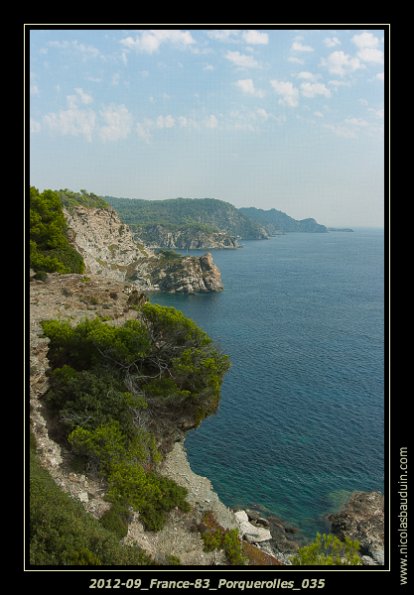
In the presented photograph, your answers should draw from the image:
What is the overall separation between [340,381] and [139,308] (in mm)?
27535

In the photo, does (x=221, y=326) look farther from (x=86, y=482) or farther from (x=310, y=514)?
(x=86, y=482)

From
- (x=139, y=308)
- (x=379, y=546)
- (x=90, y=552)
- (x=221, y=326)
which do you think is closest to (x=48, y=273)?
(x=139, y=308)

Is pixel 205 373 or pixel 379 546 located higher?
pixel 205 373

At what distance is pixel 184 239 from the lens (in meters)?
193

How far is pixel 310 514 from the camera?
26.5m

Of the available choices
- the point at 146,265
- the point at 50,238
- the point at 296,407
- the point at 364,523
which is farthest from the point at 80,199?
the point at 364,523

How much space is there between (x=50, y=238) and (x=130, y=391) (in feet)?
53.0

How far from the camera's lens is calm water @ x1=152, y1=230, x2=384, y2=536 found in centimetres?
2891

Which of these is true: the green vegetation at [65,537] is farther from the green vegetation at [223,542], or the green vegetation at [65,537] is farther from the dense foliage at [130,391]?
the green vegetation at [223,542]

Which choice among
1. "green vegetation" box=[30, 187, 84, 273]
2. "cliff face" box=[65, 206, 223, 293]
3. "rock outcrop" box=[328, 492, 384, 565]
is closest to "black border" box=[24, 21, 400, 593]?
"rock outcrop" box=[328, 492, 384, 565]

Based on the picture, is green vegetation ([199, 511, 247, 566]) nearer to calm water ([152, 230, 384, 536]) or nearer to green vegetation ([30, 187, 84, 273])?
calm water ([152, 230, 384, 536])
